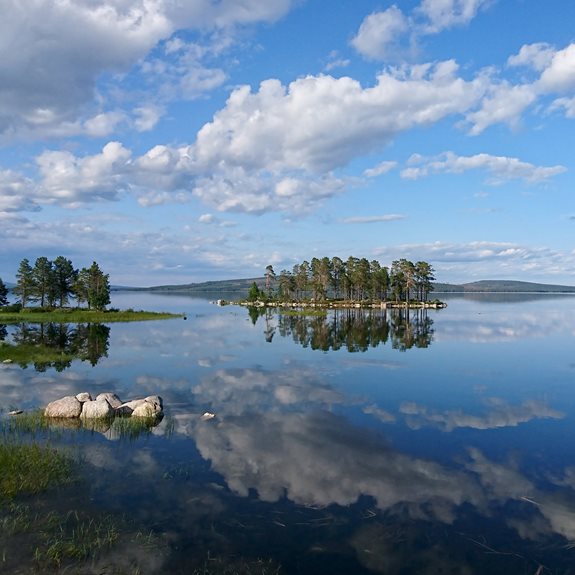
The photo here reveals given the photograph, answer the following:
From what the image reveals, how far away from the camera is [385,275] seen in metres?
192

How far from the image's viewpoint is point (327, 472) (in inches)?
719

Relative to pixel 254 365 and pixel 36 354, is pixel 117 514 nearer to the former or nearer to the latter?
pixel 254 365

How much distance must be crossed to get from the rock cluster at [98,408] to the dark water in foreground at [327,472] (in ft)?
3.85

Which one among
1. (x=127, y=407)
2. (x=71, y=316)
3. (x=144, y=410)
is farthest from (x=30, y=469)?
(x=71, y=316)

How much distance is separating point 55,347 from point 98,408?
120 ft

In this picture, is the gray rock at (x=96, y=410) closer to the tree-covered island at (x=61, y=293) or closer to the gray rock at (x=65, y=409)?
the gray rock at (x=65, y=409)

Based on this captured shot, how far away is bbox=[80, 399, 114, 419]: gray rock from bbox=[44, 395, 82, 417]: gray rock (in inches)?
12.6

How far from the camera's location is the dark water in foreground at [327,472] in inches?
496

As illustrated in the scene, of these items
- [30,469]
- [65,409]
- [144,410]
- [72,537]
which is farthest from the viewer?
[144,410]

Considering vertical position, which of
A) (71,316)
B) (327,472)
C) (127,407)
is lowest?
(327,472)

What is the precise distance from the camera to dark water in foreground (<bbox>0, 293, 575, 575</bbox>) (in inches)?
496

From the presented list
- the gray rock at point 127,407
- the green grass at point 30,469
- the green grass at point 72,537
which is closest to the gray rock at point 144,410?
the gray rock at point 127,407

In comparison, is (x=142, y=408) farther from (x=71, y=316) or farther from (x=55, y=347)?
(x=71, y=316)

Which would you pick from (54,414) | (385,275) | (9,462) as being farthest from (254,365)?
(385,275)
